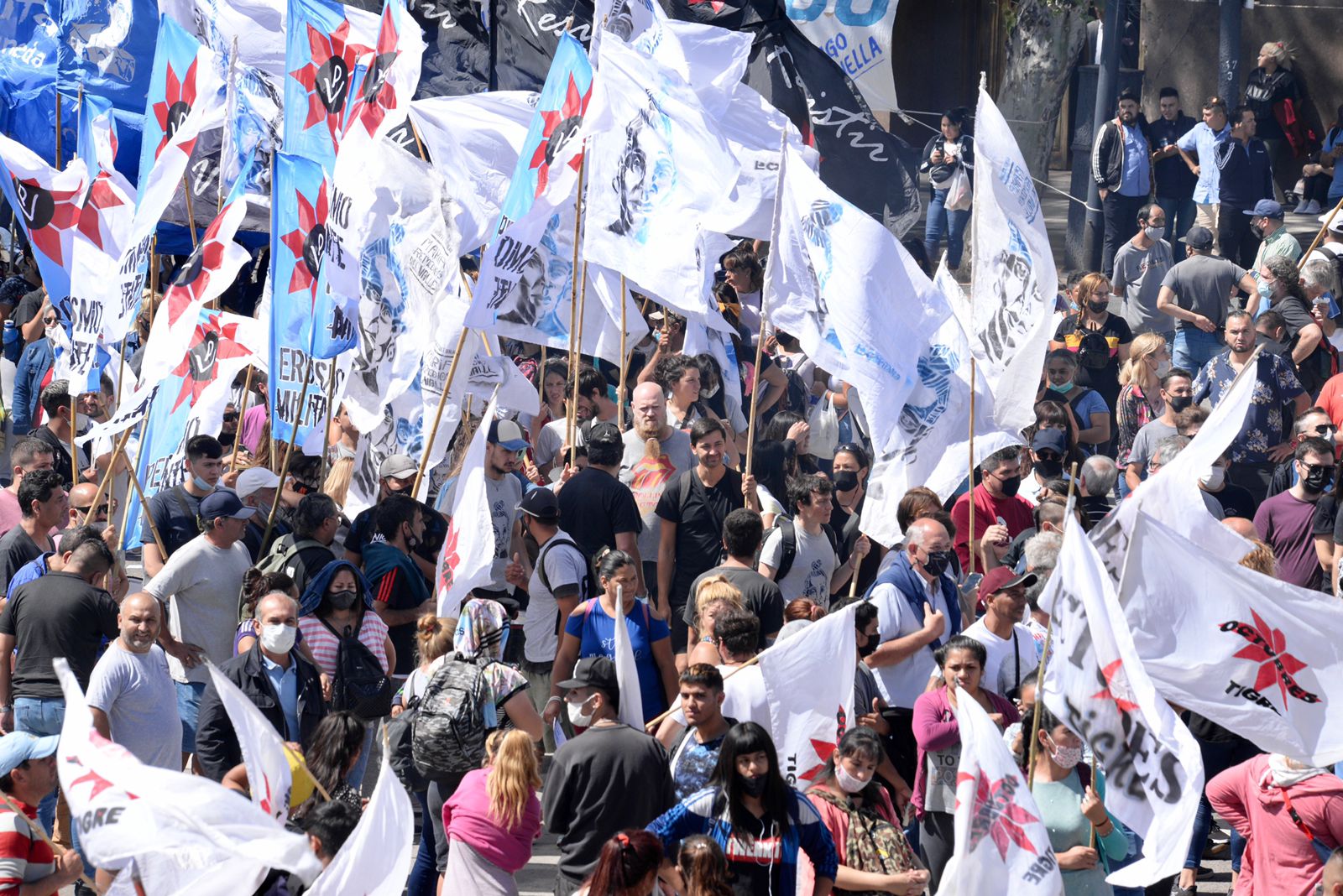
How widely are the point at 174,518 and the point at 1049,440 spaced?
435 centimetres

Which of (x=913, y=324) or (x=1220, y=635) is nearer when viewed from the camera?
(x=1220, y=635)

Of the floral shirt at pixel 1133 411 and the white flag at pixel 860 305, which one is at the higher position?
the white flag at pixel 860 305

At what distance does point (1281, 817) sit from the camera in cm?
693

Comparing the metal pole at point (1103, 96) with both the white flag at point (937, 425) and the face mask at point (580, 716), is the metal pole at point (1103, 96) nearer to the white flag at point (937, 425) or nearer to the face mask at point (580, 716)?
the white flag at point (937, 425)

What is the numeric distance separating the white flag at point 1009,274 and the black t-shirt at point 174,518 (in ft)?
11.7

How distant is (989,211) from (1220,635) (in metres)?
4.04

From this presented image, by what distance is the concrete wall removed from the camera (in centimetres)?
2102

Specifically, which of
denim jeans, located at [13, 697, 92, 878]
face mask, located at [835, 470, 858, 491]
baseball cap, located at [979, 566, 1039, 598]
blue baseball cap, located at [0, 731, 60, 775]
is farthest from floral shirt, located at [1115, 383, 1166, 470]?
blue baseball cap, located at [0, 731, 60, 775]

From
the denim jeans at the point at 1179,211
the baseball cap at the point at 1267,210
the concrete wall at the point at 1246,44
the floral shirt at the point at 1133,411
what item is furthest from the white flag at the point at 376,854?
the concrete wall at the point at 1246,44

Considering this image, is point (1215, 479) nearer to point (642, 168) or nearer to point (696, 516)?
point (696, 516)

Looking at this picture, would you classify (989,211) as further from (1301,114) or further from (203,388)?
(1301,114)

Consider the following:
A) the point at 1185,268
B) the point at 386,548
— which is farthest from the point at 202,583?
the point at 1185,268

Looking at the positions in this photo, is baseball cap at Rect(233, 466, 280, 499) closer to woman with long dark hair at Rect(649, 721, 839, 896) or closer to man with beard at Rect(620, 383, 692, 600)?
man with beard at Rect(620, 383, 692, 600)

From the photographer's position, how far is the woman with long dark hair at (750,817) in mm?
6215
